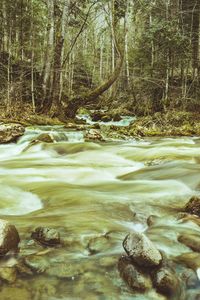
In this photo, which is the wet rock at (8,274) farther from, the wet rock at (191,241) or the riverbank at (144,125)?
the riverbank at (144,125)

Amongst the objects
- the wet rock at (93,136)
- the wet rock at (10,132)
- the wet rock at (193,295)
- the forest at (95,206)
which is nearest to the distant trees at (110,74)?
the forest at (95,206)

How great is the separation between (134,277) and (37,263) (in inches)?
30.2

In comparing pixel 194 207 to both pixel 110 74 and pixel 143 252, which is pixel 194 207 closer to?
pixel 143 252

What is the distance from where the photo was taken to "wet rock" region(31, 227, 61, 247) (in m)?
3.44

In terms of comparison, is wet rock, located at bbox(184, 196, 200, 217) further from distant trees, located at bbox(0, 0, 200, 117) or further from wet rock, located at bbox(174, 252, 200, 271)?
distant trees, located at bbox(0, 0, 200, 117)

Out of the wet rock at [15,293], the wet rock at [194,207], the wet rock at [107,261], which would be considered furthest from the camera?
the wet rock at [194,207]

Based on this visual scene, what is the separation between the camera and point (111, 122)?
640 inches

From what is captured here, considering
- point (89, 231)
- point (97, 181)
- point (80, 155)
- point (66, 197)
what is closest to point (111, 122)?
point (80, 155)

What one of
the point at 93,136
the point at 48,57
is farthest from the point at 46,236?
the point at 48,57

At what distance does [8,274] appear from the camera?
9.62 feet

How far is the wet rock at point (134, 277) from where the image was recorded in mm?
2844

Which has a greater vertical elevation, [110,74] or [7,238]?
[110,74]

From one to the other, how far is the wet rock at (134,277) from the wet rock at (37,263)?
580 millimetres

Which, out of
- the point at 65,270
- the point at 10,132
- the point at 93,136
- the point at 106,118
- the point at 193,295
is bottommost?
the point at 106,118
